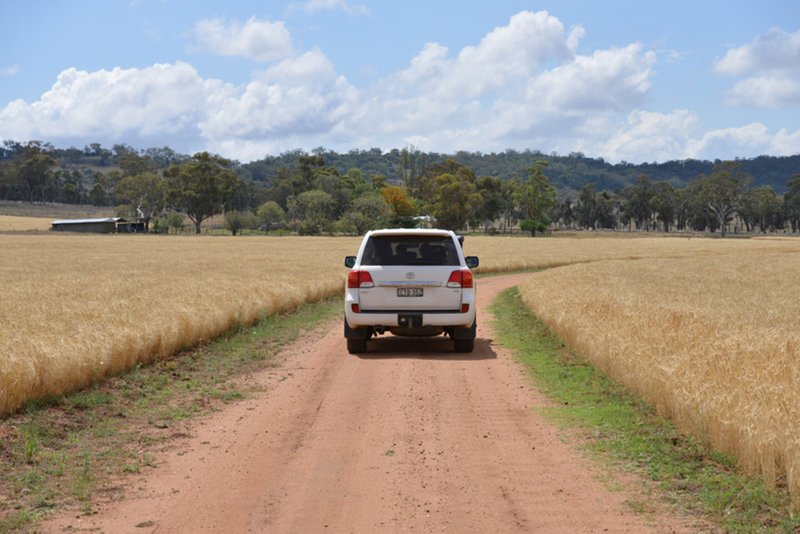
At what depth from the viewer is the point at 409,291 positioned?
1460cm

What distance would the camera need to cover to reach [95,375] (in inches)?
447

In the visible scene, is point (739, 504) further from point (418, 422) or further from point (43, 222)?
point (43, 222)

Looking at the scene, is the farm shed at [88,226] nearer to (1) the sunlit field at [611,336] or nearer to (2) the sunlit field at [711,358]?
(1) the sunlit field at [611,336]

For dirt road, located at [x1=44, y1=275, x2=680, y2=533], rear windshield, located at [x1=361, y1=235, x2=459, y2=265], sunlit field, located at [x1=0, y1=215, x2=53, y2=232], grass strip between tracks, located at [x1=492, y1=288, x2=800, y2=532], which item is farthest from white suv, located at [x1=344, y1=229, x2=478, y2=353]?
sunlit field, located at [x1=0, y1=215, x2=53, y2=232]

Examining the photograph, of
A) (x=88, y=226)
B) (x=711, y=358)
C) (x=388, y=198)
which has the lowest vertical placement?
(x=711, y=358)

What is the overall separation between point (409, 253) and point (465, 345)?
209cm

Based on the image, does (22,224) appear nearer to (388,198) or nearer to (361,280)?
(388,198)

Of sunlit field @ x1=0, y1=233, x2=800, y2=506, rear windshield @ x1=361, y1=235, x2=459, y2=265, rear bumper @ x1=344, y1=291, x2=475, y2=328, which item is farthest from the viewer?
rear windshield @ x1=361, y1=235, x2=459, y2=265

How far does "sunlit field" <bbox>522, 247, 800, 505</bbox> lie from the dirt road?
1297mm

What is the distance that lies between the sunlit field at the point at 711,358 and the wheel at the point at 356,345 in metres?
3.97

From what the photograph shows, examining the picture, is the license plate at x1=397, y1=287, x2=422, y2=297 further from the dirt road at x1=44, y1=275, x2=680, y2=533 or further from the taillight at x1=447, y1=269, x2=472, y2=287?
the dirt road at x1=44, y1=275, x2=680, y2=533

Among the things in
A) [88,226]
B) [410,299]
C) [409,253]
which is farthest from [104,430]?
[88,226]

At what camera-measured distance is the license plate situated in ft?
47.9

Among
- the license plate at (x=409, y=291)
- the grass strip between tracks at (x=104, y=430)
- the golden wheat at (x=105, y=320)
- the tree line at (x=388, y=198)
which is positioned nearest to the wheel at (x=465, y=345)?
the license plate at (x=409, y=291)
